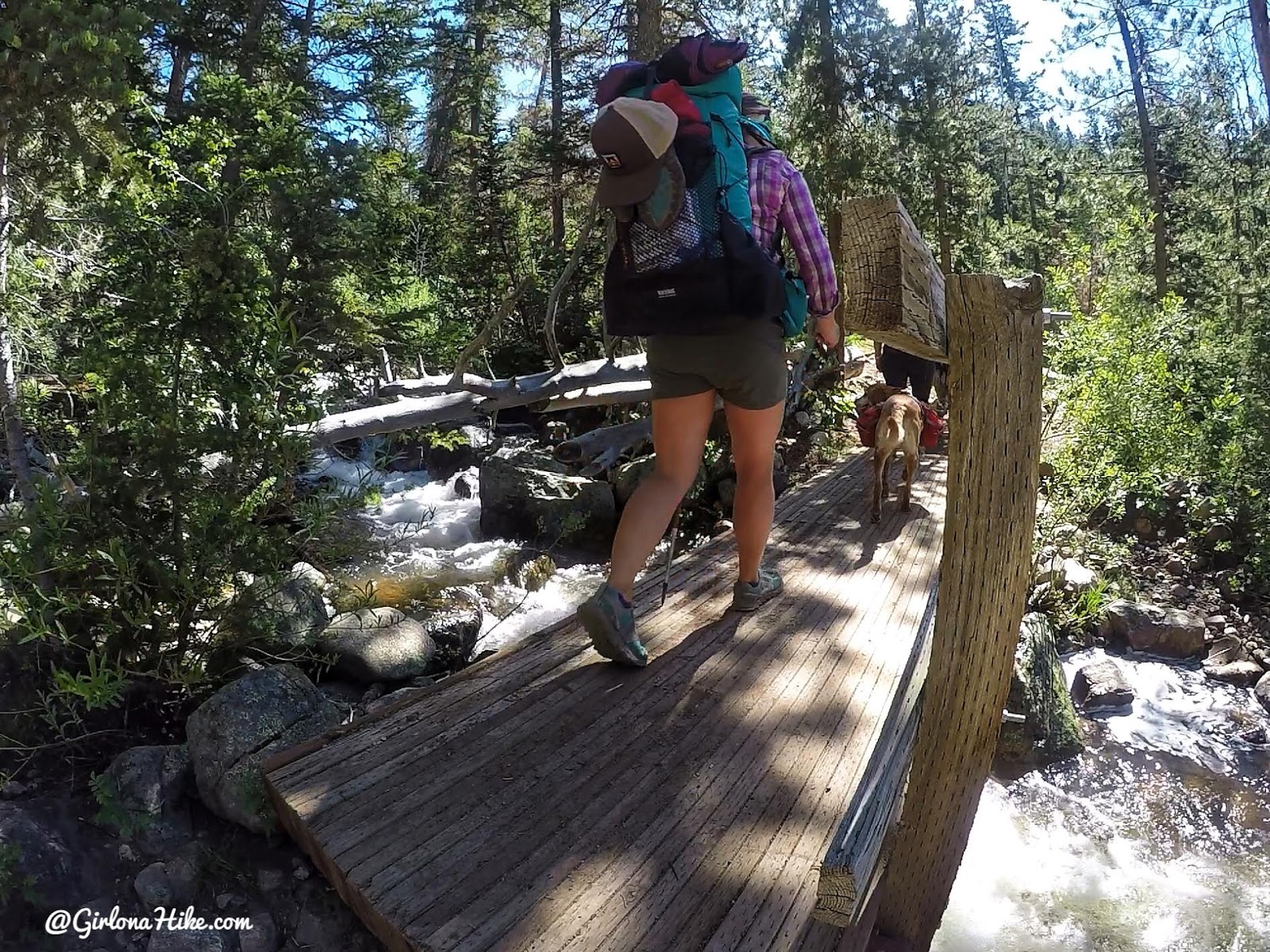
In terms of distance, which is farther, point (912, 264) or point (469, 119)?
point (469, 119)

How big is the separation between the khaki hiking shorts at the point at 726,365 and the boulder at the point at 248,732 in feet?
6.59

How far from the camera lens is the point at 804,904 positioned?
235 centimetres

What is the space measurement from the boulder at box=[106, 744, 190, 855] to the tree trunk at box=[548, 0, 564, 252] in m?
12.3

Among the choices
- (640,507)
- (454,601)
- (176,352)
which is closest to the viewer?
(640,507)

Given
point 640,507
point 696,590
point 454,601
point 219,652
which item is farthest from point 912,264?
point 454,601

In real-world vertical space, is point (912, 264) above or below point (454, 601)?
above

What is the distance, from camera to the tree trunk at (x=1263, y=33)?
12359 mm

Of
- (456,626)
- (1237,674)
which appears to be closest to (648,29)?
(456,626)

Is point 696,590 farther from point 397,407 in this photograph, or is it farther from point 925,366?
point 925,366

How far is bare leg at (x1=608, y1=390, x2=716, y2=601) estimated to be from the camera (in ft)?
10.9

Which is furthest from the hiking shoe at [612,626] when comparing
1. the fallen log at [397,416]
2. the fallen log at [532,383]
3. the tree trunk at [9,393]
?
the fallen log at [532,383]

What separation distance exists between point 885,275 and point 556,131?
1363cm

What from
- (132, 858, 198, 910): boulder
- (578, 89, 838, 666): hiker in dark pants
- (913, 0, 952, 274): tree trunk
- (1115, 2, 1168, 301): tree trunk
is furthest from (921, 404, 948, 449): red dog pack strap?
(1115, 2, 1168, 301): tree trunk

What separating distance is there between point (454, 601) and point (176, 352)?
14.2 ft
